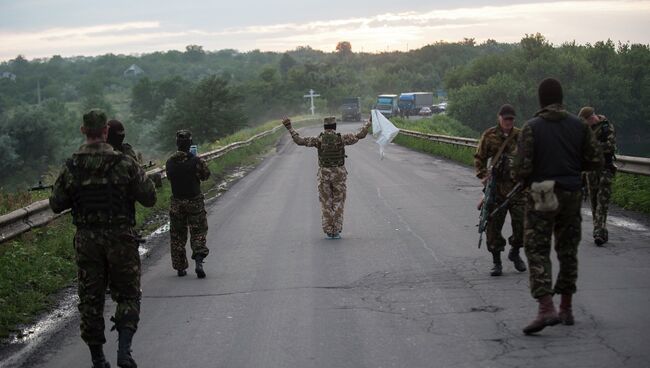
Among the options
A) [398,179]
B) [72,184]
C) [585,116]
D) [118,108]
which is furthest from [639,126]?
[118,108]

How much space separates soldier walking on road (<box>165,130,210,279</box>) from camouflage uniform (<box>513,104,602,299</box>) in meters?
4.69

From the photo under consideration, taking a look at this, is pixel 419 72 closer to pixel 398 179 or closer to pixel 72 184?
pixel 398 179

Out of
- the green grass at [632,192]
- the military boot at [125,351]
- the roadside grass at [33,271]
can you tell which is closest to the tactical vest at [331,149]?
the roadside grass at [33,271]

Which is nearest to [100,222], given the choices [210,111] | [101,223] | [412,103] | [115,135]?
[101,223]

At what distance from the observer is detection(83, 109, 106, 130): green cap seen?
241 inches

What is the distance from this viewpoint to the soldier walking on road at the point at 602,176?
10.6 metres

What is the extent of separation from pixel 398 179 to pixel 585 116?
41.7 ft

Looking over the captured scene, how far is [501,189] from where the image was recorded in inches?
363

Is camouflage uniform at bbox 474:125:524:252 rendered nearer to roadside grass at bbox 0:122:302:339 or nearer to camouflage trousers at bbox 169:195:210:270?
camouflage trousers at bbox 169:195:210:270

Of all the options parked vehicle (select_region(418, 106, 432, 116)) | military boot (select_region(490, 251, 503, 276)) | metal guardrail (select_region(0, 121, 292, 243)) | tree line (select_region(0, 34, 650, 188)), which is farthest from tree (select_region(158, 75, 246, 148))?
military boot (select_region(490, 251, 503, 276))

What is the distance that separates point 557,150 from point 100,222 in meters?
3.73

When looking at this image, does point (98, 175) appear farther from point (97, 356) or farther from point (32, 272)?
point (32, 272)

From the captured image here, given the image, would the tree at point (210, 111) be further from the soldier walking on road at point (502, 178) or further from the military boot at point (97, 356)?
the military boot at point (97, 356)

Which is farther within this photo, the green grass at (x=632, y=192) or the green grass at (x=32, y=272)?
the green grass at (x=632, y=192)
